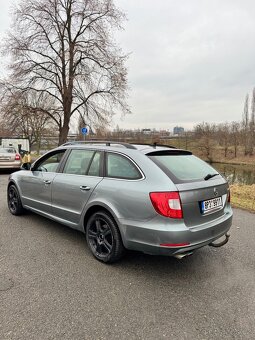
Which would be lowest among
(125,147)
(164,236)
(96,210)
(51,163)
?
(164,236)

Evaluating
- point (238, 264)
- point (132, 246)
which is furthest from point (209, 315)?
point (238, 264)

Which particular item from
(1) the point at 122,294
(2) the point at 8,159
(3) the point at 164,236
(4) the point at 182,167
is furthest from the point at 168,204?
(2) the point at 8,159

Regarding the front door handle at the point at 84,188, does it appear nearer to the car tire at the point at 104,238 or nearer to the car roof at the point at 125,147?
the car tire at the point at 104,238

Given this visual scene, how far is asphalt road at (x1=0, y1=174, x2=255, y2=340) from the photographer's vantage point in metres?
2.24

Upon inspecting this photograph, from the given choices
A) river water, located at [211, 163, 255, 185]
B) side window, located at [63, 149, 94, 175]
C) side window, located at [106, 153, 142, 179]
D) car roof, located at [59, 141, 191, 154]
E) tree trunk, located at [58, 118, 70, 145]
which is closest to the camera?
side window, located at [106, 153, 142, 179]

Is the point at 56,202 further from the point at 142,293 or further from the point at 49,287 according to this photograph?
the point at 142,293

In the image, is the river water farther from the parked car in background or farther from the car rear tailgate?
the parked car in background

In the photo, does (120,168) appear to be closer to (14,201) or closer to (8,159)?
(14,201)

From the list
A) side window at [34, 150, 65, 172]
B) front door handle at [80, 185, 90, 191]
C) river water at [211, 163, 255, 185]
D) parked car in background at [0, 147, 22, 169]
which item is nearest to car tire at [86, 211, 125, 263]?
front door handle at [80, 185, 90, 191]

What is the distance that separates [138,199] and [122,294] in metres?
1.01

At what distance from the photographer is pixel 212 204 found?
125 inches

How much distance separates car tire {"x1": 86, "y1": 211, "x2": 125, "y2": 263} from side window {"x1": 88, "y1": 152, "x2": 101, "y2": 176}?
1.86 ft

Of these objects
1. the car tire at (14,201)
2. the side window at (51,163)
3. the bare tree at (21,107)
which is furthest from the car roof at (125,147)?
the bare tree at (21,107)

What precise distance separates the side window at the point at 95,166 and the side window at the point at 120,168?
0.18 m
